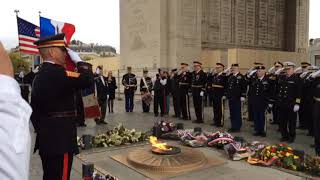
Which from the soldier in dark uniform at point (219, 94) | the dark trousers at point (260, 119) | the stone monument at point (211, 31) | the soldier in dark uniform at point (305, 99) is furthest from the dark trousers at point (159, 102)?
the soldier in dark uniform at point (305, 99)

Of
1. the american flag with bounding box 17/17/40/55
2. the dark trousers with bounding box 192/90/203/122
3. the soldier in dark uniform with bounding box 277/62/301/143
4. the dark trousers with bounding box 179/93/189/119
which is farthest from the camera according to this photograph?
the dark trousers with bounding box 179/93/189/119

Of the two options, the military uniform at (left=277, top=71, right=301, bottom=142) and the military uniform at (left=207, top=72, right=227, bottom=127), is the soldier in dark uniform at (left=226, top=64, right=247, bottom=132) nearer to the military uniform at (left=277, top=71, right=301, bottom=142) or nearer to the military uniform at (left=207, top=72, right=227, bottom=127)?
the military uniform at (left=207, top=72, right=227, bottom=127)

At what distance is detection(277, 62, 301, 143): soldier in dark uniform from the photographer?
8375 millimetres

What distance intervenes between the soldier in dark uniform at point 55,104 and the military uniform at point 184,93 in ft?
30.0

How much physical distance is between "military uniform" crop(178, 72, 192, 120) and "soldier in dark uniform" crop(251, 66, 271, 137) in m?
3.32

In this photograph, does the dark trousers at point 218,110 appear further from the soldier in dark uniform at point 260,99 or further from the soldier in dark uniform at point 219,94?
the soldier in dark uniform at point 260,99

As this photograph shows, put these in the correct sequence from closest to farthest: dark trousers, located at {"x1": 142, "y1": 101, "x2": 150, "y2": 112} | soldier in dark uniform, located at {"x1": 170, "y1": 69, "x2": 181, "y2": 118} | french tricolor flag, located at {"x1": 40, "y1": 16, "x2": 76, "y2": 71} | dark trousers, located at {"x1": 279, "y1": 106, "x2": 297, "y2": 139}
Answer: french tricolor flag, located at {"x1": 40, "y1": 16, "x2": 76, "y2": 71} < dark trousers, located at {"x1": 279, "y1": 106, "x2": 297, "y2": 139} < soldier in dark uniform, located at {"x1": 170, "y1": 69, "x2": 181, "y2": 118} < dark trousers, located at {"x1": 142, "y1": 101, "x2": 150, "y2": 112}

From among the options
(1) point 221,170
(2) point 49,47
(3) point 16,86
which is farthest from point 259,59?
(3) point 16,86

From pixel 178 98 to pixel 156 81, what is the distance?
1.65 meters

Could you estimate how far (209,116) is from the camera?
522 inches

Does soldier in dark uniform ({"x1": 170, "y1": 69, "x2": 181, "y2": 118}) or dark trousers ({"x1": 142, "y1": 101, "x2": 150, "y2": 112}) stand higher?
soldier in dark uniform ({"x1": 170, "y1": 69, "x2": 181, "y2": 118})

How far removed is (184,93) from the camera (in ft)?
41.5

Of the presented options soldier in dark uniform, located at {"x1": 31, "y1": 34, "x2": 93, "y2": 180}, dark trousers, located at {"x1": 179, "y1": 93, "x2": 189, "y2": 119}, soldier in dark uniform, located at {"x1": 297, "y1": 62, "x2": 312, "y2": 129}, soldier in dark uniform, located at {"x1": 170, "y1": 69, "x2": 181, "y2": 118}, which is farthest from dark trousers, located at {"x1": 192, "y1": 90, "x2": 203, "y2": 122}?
soldier in dark uniform, located at {"x1": 31, "y1": 34, "x2": 93, "y2": 180}

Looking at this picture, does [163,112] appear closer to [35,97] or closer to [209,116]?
[209,116]
